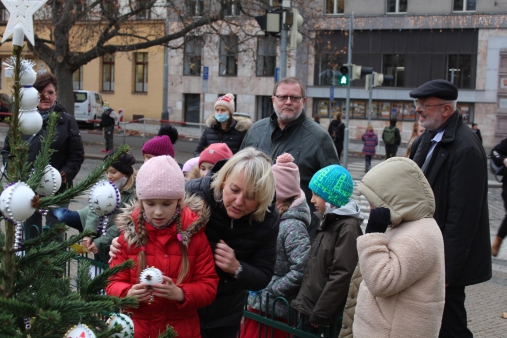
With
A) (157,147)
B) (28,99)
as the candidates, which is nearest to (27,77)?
(28,99)

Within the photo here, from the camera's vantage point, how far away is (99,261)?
464 centimetres

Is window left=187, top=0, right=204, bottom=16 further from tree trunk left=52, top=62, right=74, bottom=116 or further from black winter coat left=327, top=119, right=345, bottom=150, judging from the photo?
black winter coat left=327, top=119, right=345, bottom=150

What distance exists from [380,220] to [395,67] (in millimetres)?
34331

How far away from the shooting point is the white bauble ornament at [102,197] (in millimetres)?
2381

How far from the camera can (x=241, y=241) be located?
3.09 metres

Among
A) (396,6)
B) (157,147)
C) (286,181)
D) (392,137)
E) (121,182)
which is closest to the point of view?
(286,181)

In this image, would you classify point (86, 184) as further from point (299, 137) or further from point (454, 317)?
point (299, 137)

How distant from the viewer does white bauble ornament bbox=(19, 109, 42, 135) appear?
2.10m

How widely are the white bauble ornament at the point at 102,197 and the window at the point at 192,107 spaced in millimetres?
36775

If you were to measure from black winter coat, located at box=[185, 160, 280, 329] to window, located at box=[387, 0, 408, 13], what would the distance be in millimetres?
34297

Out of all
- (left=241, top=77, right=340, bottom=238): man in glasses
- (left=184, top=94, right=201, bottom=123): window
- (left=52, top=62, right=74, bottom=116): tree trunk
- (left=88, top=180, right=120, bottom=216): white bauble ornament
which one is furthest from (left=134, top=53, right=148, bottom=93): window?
(left=88, top=180, right=120, bottom=216): white bauble ornament

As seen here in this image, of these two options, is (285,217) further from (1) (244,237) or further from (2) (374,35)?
(2) (374,35)

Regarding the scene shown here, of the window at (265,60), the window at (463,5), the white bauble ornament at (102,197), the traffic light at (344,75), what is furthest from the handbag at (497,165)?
the window at (265,60)

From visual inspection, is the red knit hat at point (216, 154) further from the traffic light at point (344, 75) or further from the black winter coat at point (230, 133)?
the traffic light at point (344, 75)
